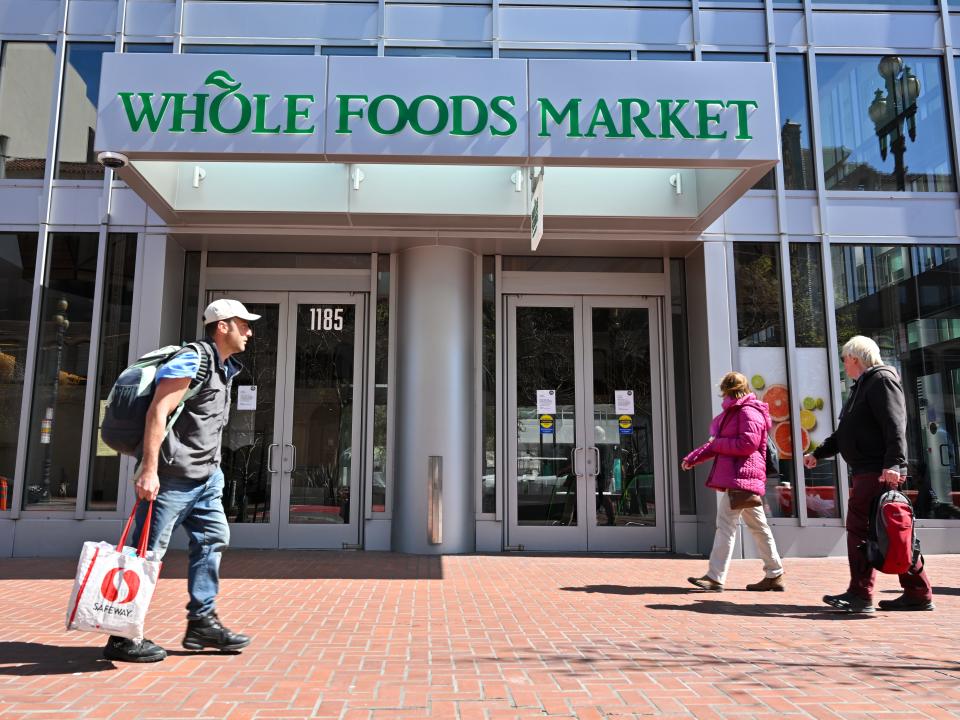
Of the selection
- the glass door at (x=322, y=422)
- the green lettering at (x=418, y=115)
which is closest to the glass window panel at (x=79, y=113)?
the glass door at (x=322, y=422)

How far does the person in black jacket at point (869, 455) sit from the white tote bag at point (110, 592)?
14.4ft

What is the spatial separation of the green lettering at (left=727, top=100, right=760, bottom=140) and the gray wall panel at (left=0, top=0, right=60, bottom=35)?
25.6 ft

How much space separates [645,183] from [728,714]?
6.49 m

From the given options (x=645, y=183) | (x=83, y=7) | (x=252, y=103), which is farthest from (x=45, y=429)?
(x=645, y=183)

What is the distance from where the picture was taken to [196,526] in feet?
13.3

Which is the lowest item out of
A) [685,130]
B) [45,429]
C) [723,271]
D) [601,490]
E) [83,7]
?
[601,490]

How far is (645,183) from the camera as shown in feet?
28.2

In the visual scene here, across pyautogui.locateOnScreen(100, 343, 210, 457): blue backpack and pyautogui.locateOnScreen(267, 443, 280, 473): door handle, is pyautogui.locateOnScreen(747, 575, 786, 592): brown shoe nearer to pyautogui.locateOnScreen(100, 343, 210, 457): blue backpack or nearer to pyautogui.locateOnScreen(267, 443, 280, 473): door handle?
pyautogui.locateOnScreen(100, 343, 210, 457): blue backpack

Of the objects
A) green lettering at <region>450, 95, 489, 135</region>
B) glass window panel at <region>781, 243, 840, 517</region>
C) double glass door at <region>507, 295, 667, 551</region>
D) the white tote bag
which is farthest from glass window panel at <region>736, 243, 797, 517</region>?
the white tote bag

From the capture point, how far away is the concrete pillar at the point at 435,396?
8.55 metres

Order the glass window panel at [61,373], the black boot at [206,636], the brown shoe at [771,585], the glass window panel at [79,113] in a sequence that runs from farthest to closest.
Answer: the glass window panel at [79,113] → the glass window panel at [61,373] → the brown shoe at [771,585] → the black boot at [206,636]

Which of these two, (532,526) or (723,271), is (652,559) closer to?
(532,526)

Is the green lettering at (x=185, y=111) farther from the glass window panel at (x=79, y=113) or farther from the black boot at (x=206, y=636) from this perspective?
the black boot at (x=206, y=636)

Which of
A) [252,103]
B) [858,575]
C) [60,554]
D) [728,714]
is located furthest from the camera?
[60,554]
